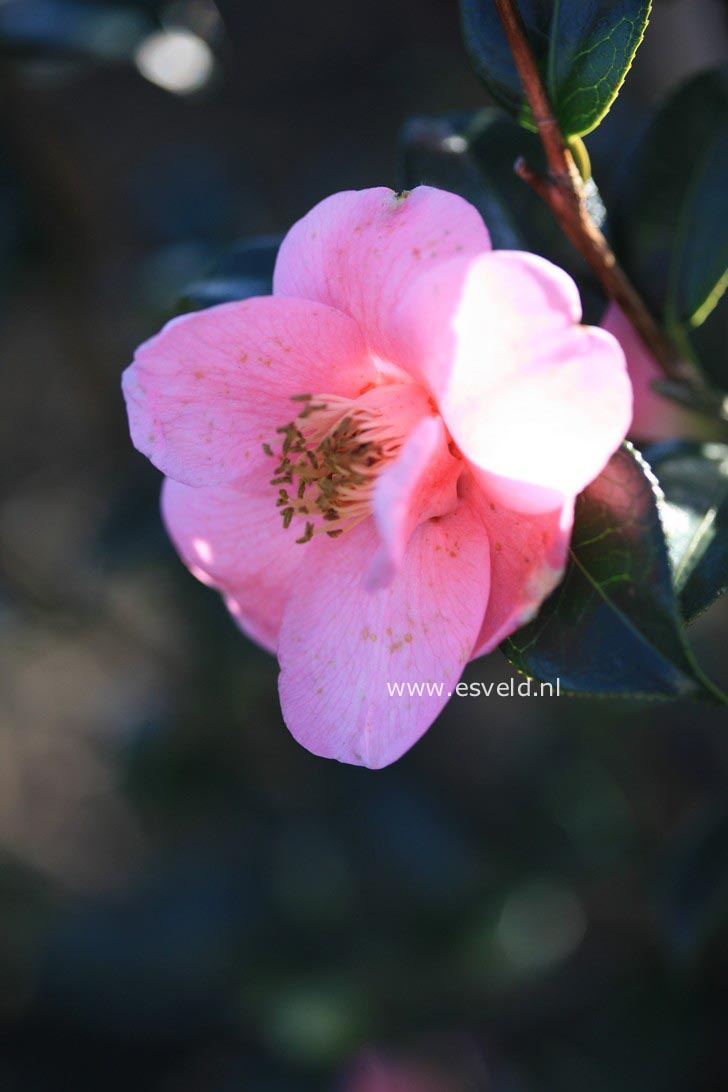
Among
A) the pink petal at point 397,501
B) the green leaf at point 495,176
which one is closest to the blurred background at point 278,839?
the green leaf at point 495,176

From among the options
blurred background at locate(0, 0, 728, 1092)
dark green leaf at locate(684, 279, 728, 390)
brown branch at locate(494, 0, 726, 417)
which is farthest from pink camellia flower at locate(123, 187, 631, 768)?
blurred background at locate(0, 0, 728, 1092)

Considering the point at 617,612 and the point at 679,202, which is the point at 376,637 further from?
the point at 679,202

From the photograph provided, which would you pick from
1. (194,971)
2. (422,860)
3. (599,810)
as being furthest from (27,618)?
(599,810)

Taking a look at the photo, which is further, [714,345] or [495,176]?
[714,345]

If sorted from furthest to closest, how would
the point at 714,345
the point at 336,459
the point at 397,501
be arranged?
the point at 714,345 < the point at 336,459 < the point at 397,501

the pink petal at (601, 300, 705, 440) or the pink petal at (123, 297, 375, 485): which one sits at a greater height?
the pink petal at (123, 297, 375, 485)

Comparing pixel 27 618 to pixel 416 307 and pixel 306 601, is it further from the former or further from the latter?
pixel 416 307

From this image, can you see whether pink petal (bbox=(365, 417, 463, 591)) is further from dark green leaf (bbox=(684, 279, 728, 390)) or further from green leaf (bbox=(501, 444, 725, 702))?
dark green leaf (bbox=(684, 279, 728, 390))

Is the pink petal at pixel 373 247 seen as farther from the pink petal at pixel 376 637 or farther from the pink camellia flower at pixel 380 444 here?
the pink petal at pixel 376 637

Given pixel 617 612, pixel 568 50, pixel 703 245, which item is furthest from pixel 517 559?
pixel 703 245
